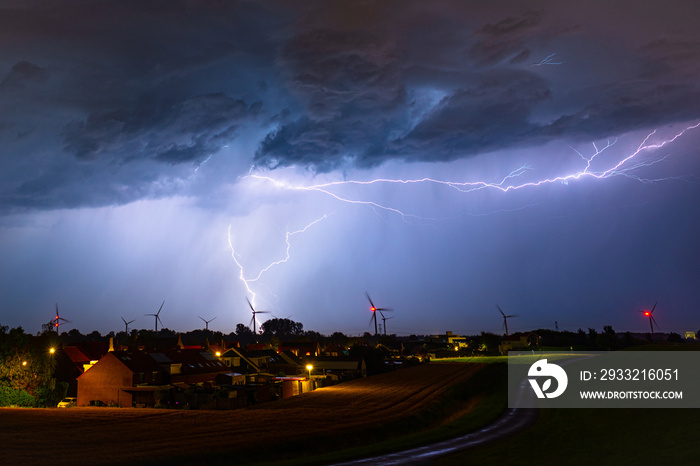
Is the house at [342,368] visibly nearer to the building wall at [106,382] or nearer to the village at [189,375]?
the village at [189,375]

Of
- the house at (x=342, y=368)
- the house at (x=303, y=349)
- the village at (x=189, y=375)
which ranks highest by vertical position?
the village at (x=189, y=375)

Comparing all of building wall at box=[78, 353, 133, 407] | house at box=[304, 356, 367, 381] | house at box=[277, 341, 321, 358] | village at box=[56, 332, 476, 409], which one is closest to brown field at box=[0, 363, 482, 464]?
village at box=[56, 332, 476, 409]

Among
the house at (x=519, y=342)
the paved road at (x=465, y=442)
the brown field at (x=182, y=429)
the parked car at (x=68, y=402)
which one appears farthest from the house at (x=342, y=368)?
the house at (x=519, y=342)

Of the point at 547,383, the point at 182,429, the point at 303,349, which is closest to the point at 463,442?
the point at 182,429

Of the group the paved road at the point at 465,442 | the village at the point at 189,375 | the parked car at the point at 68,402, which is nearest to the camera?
the paved road at the point at 465,442

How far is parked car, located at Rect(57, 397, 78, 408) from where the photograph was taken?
57562mm

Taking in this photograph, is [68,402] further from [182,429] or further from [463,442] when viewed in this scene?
[463,442]

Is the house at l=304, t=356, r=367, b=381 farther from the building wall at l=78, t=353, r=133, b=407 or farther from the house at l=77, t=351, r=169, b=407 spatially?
the building wall at l=78, t=353, r=133, b=407

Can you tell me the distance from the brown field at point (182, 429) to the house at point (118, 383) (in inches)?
434

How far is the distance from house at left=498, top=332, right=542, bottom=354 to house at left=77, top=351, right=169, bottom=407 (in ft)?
373

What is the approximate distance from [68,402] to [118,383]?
8.11m

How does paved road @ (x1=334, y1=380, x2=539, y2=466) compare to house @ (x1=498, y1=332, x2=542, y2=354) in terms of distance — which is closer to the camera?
paved road @ (x1=334, y1=380, x2=539, y2=466)

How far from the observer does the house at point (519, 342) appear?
14988cm

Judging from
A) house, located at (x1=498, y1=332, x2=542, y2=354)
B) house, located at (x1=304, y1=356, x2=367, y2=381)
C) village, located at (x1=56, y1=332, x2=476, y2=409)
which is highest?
village, located at (x1=56, y1=332, x2=476, y2=409)
